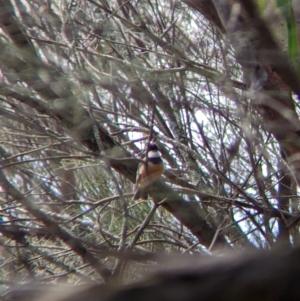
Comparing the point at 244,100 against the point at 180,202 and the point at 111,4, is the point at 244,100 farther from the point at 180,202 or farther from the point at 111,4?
the point at 111,4

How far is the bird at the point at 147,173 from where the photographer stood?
2913 mm

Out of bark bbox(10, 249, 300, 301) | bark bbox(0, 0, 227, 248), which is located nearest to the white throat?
bark bbox(0, 0, 227, 248)

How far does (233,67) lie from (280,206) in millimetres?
838

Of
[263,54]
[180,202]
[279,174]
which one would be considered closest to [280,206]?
[279,174]

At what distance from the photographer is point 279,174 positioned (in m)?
3.58

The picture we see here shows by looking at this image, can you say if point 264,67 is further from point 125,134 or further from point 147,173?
point 125,134

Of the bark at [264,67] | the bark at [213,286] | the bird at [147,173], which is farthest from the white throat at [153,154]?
the bark at [213,286]

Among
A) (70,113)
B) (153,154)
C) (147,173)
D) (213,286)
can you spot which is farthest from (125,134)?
(213,286)

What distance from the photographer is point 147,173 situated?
2.91 meters

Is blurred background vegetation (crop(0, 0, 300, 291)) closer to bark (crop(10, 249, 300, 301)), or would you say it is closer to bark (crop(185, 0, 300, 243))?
bark (crop(185, 0, 300, 243))

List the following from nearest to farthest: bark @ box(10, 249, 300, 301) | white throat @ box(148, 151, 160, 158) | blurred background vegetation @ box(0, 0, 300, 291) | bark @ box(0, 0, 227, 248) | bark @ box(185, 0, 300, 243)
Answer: bark @ box(10, 249, 300, 301) < bark @ box(185, 0, 300, 243) < blurred background vegetation @ box(0, 0, 300, 291) < bark @ box(0, 0, 227, 248) < white throat @ box(148, 151, 160, 158)

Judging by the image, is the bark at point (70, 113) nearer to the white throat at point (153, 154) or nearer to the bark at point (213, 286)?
the white throat at point (153, 154)

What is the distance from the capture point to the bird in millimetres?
2913

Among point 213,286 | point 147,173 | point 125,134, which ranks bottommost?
point 213,286
